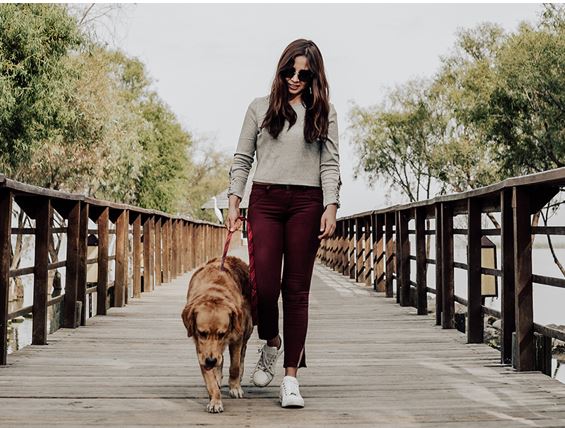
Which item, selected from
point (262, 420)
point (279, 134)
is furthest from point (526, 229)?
point (262, 420)

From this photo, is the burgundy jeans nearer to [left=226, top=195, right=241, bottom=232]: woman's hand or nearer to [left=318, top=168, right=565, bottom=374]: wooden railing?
[left=226, top=195, right=241, bottom=232]: woman's hand

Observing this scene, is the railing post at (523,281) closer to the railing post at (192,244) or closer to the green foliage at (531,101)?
the railing post at (192,244)

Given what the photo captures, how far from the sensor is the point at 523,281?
503 cm

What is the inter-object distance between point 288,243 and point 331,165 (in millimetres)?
434

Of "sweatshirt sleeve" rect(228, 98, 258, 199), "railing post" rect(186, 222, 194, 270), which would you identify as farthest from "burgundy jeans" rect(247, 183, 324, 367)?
"railing post" rect(186, 222, 194, 270)

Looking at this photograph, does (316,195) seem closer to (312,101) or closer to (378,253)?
(312,101)

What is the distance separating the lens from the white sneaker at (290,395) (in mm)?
3910

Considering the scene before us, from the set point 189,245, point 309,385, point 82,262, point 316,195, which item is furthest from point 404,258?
point 189,245

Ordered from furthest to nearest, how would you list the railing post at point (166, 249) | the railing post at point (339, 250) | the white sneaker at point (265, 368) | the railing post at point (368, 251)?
the railing post at point (339, 250) < the railing post at point (166, 249) < the railing post at point (368, 251) < the white sneaker at point (265, 368)

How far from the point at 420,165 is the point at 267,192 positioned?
3996cm

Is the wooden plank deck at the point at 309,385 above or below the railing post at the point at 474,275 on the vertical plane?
below

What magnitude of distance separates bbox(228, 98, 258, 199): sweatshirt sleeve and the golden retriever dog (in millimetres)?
449

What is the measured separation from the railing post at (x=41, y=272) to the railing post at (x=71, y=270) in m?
0.99

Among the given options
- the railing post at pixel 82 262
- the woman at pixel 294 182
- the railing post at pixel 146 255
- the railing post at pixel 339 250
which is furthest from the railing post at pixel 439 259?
the railing post at pixel 339 250
